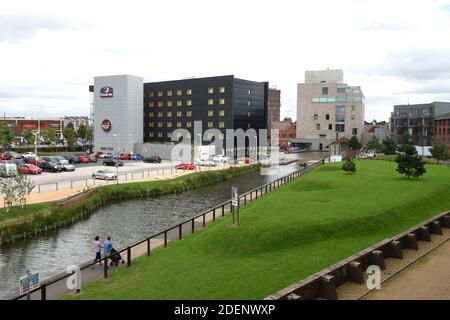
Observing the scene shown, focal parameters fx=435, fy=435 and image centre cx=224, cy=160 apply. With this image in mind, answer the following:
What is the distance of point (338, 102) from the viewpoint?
13988cm

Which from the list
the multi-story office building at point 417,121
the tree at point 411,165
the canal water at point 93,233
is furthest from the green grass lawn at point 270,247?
the multi-story office building at point 417,121

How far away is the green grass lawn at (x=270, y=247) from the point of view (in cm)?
1555

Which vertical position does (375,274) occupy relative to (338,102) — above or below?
below

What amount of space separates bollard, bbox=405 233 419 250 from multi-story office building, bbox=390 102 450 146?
101 meters

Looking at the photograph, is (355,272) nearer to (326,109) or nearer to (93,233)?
(93,233)

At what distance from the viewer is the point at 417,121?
12431 cm

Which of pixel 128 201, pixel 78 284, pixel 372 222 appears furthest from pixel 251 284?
pixel 128 201

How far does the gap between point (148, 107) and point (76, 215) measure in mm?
86691

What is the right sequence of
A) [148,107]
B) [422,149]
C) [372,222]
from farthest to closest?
[148,107], [422,149], [372,222]

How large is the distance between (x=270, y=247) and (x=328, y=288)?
5861mm

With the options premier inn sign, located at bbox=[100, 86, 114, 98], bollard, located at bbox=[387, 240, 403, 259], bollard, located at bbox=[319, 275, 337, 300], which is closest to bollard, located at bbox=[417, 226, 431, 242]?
bollard, located at bbox=[387, 240, 403, 259]

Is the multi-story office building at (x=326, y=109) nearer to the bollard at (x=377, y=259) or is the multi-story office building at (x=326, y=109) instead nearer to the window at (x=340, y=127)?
the window at (x=340, y=127)

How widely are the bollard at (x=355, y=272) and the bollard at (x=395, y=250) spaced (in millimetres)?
3559

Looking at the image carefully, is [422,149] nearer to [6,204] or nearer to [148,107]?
[148,107]
